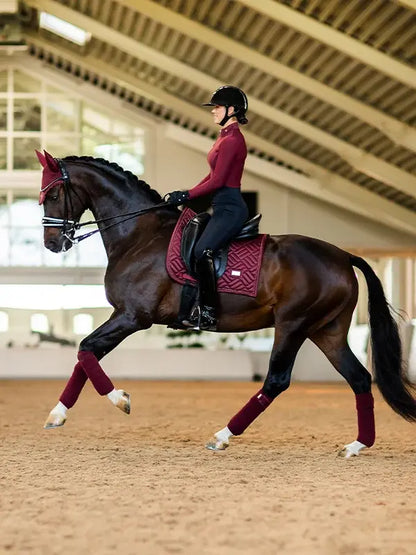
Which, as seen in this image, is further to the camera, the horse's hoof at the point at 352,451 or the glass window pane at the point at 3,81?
the glass window pane at the point at 3,81

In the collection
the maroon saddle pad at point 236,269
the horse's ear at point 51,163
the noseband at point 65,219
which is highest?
the horse's ear at point 51,163

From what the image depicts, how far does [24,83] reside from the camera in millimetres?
19094

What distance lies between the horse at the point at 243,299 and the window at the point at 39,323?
12.6 meters

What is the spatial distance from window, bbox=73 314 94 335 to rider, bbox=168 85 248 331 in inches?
501

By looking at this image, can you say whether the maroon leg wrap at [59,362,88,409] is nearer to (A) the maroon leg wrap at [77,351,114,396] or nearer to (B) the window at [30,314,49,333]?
(A) the maroon leg wrap at [77,351,114,396]

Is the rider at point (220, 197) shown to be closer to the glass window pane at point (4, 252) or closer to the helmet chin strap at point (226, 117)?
the helmet chin strap at point (226, 117)

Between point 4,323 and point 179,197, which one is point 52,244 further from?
point 4,323

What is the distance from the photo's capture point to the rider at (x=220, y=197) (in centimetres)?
621

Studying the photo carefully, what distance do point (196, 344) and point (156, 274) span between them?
12.2 m

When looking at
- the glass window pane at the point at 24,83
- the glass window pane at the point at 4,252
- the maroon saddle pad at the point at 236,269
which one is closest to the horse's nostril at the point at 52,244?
the maroon saddle pad at the point at 236,269

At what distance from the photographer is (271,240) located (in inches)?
253

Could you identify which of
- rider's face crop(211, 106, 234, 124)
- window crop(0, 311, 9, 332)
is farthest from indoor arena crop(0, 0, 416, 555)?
window crop(0, 311, 9, 332)

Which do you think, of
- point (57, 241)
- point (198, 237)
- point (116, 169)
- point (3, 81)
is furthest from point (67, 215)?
point (3, 81)

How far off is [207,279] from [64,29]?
11525 mm
